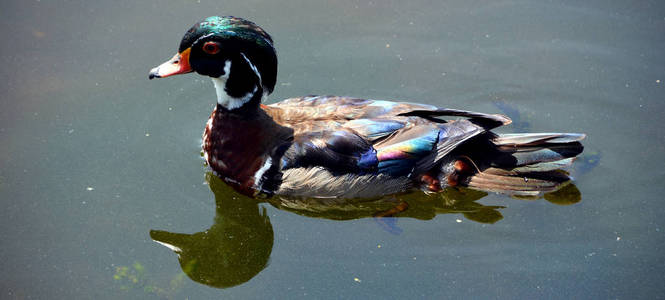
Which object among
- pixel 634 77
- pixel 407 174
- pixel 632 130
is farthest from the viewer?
pixel 634 77

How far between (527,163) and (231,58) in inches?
100

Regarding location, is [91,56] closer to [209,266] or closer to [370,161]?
[209,266]

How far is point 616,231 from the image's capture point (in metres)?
5.16

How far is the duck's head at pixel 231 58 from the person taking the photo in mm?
4848

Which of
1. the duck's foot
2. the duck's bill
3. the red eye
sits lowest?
the duck's foot

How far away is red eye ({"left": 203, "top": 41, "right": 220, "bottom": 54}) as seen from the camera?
16.0 feet

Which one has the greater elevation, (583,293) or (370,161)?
(370,161)

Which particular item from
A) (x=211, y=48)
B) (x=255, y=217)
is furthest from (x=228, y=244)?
(x=211, y=48)

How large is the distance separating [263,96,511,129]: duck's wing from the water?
721 mm

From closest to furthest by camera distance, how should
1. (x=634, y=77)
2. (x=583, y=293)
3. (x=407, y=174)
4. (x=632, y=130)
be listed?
1. (x=583, y=293)
2. (x=407, y=174)
3. (x=632, y=130)
4. (x=634, y=77)

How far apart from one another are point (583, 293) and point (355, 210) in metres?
1.86

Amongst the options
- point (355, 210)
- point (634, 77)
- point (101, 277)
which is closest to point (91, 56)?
point (101, 277)

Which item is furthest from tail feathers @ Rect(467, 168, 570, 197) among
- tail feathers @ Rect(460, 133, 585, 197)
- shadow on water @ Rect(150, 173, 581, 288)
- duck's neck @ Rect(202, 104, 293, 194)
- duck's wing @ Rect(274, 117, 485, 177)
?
duck's neck @ Rect(202, 104, 293, 194)

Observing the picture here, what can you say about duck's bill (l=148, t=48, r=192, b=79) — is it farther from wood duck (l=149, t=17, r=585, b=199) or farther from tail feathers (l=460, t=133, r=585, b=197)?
tail feathers (l=460, t=133, r=585, b=197)
